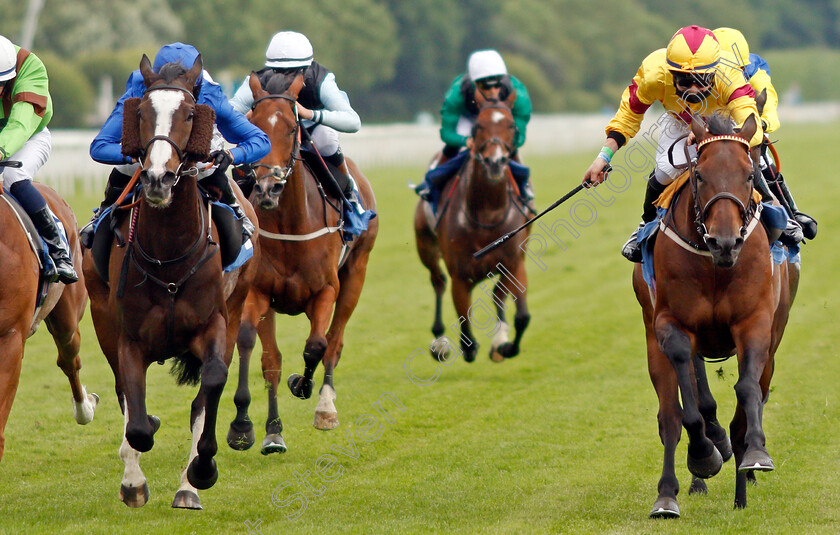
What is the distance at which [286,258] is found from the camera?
296 inches

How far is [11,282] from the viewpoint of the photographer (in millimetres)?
5801

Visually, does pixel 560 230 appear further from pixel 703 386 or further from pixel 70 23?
pixel 70 23

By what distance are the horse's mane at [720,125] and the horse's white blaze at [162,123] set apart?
7.78 feet

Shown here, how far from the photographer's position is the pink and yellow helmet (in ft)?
19.3

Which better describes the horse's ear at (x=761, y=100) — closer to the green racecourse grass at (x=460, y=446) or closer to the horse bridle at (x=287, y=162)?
the green racecourse grass at (x=460, y=446)

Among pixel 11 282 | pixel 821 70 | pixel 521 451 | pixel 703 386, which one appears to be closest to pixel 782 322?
pixel 703 386

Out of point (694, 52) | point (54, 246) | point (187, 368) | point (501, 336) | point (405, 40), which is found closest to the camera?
point (694, 52)

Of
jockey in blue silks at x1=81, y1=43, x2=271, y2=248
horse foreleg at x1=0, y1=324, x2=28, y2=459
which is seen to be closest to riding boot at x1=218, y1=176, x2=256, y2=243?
jockey in blue silks at x1=81, y1=43, x2=271, y2=248

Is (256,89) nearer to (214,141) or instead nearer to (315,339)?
(214,141)

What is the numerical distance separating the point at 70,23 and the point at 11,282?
35229mm

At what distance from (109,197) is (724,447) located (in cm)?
343

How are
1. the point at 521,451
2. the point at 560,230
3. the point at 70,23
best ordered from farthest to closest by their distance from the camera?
the point at 70,23 → the point at 560,230 → the point at 521,451

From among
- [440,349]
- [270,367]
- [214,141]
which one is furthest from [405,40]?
[214,141]

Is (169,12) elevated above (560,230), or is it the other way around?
(169,12)
